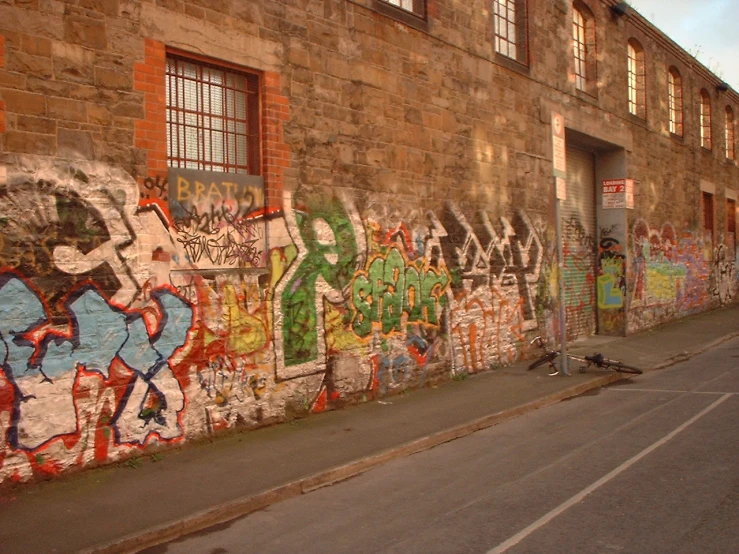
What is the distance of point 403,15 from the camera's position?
11.0m

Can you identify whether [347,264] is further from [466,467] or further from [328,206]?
[466,467]

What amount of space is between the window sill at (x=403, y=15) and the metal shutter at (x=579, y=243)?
6.87m

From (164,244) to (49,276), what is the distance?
1.29 meters

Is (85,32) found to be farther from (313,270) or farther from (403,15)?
(403,15)

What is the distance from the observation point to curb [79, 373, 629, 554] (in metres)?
5.24

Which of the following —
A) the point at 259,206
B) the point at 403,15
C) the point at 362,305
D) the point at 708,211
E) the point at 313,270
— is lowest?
the point at 362,305

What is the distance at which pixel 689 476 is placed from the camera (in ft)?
21.1

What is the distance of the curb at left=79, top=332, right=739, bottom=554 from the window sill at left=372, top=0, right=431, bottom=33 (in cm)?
589

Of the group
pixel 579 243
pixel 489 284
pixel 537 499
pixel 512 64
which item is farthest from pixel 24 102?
pixel 579 243

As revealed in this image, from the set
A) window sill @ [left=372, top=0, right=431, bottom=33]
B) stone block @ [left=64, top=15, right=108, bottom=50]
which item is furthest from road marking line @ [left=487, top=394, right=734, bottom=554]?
window sill @ [left=372, top=0, right=431, bottom=33]

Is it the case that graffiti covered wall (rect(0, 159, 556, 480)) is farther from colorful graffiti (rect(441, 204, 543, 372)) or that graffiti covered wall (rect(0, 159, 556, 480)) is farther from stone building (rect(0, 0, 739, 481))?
colorful graffiti (rect(441, 204, 543, 372))

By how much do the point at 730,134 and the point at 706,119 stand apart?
11.6 ft

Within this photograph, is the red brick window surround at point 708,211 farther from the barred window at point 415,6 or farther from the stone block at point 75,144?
the stone block at point 75,144

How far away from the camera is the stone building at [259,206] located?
6602mm
